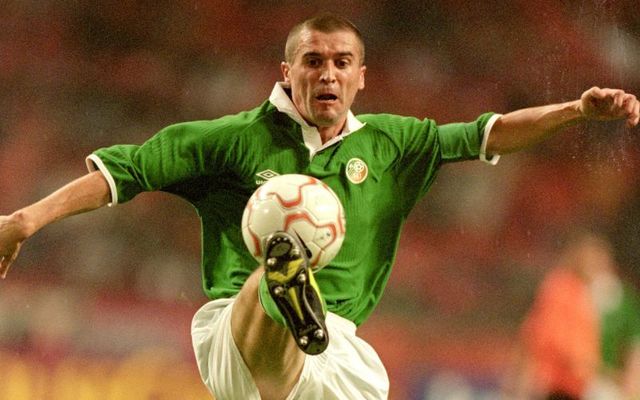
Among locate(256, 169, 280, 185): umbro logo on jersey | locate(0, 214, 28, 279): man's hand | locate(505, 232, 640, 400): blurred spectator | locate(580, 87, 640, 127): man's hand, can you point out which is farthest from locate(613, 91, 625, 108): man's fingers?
locate(505, 232, 640, 400): blurred spectator

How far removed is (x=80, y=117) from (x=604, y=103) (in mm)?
3549

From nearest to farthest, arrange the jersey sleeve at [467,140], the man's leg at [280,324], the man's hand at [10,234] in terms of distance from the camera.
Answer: the man's leg at [280,324] < the man's hand at [10,234] < the jersey sleeve at [467,140]

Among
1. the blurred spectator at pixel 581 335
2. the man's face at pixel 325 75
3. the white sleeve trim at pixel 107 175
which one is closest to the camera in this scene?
the white sleeve trim at pixel 107 175

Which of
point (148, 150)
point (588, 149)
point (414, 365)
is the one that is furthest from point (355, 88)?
point (588, 149)

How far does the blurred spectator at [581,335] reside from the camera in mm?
4840

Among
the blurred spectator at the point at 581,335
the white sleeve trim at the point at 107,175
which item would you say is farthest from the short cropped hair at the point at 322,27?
the blurred spectator at the point at 581,335

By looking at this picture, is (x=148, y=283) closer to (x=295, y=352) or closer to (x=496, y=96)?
(x=496, y=96)

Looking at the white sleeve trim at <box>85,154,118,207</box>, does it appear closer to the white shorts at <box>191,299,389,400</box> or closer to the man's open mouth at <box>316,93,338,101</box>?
the white shorts at <box>191,299,389,400</box>

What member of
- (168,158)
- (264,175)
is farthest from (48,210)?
(264,175)

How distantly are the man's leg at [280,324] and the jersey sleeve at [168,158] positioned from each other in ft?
1.59

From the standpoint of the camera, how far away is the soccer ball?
2.36m

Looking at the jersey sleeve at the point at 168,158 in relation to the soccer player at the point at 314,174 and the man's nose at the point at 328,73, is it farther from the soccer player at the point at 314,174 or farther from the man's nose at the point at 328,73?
the man's nose at the point at 328,73

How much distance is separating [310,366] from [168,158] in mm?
742

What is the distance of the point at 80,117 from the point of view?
561cm
